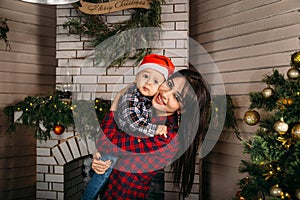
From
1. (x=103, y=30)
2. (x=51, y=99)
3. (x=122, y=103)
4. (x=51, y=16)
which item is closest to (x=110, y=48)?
(x=103, y=30)

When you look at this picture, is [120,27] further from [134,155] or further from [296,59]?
[296,59]

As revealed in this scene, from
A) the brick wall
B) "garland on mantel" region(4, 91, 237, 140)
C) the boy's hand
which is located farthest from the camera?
the brick wall

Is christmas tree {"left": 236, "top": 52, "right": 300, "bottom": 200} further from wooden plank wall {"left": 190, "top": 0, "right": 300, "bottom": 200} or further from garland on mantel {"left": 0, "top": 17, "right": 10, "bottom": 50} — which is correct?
garland on mantel {"left": 0, "top": 17, "right": 10, "bottom": 50}

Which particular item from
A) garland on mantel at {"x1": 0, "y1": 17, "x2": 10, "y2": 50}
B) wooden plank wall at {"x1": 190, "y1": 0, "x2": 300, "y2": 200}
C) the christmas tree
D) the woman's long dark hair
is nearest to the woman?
the woman's long dark hair

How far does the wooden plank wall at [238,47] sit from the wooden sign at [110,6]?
63 centimetres

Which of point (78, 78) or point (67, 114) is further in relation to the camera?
point (78, 78)

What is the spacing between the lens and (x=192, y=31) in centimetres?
274

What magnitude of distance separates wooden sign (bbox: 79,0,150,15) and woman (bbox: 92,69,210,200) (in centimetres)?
87

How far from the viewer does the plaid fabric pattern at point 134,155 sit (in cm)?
155

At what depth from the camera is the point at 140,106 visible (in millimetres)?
1605

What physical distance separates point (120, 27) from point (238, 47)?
0.91 metres

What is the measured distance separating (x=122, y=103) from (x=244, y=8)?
1.26m

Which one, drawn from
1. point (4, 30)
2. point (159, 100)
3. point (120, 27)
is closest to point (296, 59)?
point (159, 100)

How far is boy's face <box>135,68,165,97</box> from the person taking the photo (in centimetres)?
154
